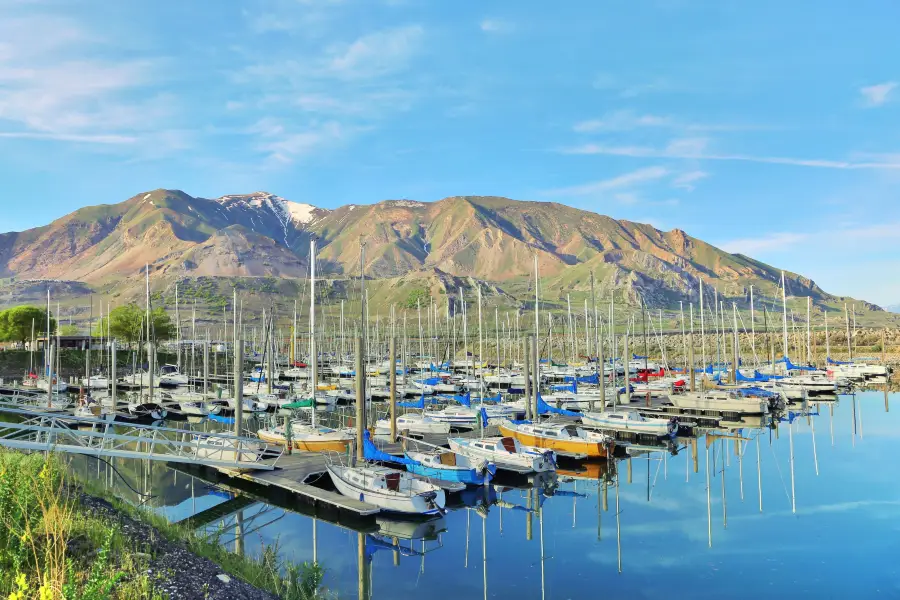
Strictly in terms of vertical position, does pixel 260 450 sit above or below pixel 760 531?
above

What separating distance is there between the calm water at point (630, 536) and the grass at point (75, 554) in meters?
3.47

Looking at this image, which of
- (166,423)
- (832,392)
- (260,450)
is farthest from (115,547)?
(832,392)

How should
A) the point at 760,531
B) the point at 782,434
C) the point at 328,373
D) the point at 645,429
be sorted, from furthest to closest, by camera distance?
the point at 328,373 < the point at 782,434 < the point at 645,429 < the point at 760,531

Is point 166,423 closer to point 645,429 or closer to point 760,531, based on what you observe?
point 645,429

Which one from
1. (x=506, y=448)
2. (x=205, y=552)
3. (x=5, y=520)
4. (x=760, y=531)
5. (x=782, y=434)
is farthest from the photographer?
(x=782, y=434)

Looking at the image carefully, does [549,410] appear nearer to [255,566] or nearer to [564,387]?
[564,387]

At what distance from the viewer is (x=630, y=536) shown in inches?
1027

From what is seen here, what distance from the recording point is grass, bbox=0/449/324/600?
35.3 ft

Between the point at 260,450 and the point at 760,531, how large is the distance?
24964mm

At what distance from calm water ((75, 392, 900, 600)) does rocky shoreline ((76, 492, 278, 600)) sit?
18.0ft

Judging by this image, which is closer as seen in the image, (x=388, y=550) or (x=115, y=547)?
(x=115, y=547)

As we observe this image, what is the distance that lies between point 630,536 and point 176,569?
1796cm

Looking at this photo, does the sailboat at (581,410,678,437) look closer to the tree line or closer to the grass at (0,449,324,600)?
the grass at (0,449,324,600)

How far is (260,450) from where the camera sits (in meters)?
35.2
